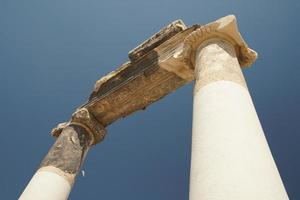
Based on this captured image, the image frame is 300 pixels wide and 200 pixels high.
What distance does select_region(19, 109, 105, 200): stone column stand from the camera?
46.2 ft

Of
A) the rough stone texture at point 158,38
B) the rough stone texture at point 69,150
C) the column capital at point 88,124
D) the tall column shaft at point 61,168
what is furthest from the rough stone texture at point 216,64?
the column capital at point 88,124

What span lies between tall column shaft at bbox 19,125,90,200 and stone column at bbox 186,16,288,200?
8571 mm

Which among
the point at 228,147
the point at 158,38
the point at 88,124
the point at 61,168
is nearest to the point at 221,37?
the point at 228,147

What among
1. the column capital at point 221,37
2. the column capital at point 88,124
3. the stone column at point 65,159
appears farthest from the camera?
the column capital at point 88,124

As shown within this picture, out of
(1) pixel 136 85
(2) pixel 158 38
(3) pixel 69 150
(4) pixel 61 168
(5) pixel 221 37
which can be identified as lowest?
(4) pixel 61 168

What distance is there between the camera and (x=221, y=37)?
12.1 metres

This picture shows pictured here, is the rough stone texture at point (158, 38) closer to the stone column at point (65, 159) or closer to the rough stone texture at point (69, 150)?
the stone column at point (65, 159)

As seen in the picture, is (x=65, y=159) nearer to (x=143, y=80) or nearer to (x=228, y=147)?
(x=143, y=80)

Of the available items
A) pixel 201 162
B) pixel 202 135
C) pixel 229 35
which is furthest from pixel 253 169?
pixel 229 35

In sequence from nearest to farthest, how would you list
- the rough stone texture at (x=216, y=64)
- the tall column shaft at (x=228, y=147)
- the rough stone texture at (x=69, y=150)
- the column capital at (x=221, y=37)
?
the tall column shaft at (x=228, y=147) → the rough stone texture at (x=216, y=64) → the column capital at (x=221, y=37) → the rough stone texture at (x=69, y=150)

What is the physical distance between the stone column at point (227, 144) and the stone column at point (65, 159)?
862 cm

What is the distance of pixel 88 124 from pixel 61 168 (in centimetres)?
417

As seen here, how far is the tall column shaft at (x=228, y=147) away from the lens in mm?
5691

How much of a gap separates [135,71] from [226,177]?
1397 centimetres
